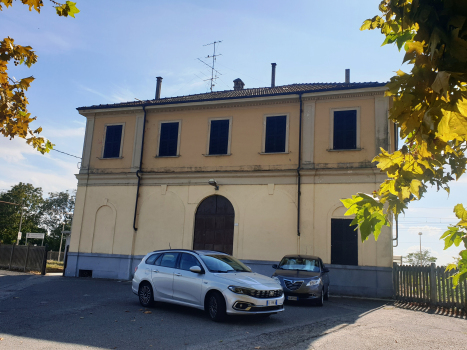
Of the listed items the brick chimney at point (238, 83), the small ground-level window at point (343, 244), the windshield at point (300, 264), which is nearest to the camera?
the windshield at point (300, 264)

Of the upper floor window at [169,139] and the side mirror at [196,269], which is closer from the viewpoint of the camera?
the side mirror at [196,269]

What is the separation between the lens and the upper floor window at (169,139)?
20781 mm

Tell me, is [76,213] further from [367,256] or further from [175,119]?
[367,256]

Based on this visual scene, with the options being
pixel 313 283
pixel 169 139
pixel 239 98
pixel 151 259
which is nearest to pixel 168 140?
pixel 169 139

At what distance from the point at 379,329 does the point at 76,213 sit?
17041mm

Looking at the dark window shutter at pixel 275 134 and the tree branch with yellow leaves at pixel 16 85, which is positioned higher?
the dark window shutter at pixel 275 134

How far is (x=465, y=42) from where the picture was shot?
1.74 meters

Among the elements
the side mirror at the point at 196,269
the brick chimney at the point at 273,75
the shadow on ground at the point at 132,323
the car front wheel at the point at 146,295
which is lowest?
the shadow on ground at the point at 132,323

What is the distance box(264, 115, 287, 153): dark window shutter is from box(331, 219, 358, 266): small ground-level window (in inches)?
172

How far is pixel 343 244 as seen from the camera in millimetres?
17031

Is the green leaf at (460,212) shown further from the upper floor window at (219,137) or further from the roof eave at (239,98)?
the upper floor window at (219,137)

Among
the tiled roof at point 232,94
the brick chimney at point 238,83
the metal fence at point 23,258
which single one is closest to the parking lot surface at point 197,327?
the metal fence at point 23,258

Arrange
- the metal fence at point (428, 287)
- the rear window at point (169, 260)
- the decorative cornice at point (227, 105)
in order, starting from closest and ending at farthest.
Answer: the rear window at point (169, 260) → the metal fence at point (428, 287) → the decorative cornice at point (227, 105)

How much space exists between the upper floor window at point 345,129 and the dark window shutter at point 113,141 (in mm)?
11260
